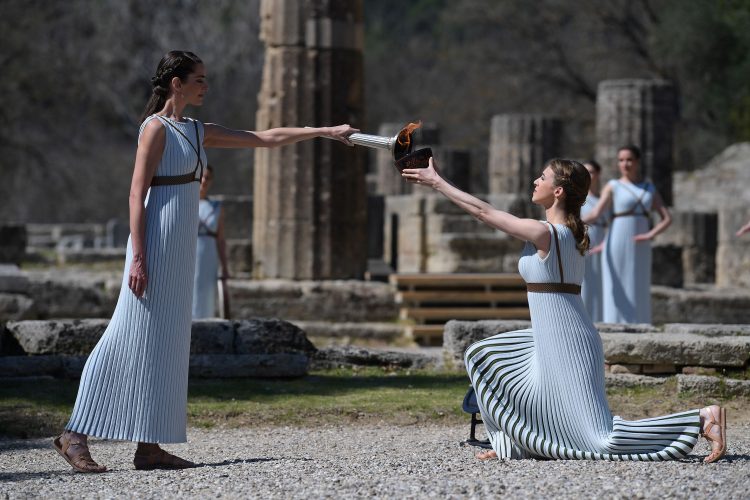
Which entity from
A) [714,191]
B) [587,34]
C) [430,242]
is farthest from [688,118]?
[430,242]

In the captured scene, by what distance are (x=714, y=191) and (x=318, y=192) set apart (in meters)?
15.9

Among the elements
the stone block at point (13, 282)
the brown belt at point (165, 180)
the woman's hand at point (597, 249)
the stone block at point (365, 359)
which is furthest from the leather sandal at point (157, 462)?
the stone block at point (13, 282)

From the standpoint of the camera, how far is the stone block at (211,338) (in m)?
10.2

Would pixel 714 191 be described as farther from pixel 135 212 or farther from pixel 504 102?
pixel 135 212

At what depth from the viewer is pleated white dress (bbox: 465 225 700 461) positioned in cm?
627

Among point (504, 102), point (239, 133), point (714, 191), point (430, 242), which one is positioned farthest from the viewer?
point (504, 102)

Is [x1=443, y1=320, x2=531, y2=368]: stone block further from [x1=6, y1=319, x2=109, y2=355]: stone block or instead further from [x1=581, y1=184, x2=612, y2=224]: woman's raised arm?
[x1=6, y1=319, x2=109, y2=355]: stone block

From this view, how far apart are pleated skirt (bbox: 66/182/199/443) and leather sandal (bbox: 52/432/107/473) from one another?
0.08 meters

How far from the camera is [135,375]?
6383 mm

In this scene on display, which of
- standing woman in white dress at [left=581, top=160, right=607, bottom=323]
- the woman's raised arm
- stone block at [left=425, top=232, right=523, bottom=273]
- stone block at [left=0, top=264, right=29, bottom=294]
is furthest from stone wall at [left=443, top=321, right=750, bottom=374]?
stone block at [left=425, top=232, right=523, bottom=273]

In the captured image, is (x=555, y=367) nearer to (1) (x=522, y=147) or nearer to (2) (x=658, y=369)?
(2) (x=658, y=369)

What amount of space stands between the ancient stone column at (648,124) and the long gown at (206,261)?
12.0 m

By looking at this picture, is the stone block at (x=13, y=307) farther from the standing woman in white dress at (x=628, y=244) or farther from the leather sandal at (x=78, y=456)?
the leather sandal at (x=78, y=456)

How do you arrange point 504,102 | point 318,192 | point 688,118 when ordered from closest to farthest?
point 318,192
point 688,118
point 504,102
